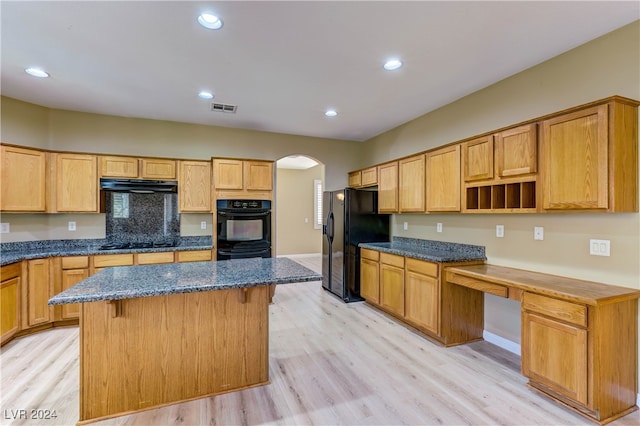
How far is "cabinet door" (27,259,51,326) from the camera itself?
3.38 m

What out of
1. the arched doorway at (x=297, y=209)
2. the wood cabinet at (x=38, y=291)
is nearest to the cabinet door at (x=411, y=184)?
the wood cabinet at (x=38, y=291)

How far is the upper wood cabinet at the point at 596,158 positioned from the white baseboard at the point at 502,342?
1.47 meters

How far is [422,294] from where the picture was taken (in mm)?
3387

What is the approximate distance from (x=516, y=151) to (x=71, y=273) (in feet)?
16.4

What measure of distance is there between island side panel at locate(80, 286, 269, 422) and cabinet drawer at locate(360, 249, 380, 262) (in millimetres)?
2242

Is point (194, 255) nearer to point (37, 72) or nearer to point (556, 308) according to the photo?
point (37, 72)

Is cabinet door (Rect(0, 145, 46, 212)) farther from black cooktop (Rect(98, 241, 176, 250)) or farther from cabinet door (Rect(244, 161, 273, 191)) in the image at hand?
cabinet door (Rect(244, 161, 273, 191))

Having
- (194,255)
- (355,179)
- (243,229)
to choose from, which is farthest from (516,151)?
(194,255)

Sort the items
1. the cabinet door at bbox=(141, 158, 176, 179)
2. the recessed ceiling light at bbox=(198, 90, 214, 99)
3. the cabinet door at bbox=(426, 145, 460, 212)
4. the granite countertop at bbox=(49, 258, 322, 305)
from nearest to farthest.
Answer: the granite countertop at bbox=(49, 258, 322, 305)
the cabinet door at bbox=(426, 145, 460, 212)
the recessed ceiling light at bbox=(198, 90, 214, 99)
the cabinet door at bbox=(141, 158, 176, 179)

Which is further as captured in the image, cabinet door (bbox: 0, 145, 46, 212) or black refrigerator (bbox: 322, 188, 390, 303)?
black refrigerator (bbox: 322, 188, 390, 303)

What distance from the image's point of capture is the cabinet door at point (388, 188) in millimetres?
4324

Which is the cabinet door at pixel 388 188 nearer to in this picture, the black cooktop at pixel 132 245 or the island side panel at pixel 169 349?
the island side panel at pixel 169 349

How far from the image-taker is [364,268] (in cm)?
465

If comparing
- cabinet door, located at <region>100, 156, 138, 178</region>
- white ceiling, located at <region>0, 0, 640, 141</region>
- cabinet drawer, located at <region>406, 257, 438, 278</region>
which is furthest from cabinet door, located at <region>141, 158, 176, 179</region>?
cabinet drawer, located at <region>406, 257, 438, 278</region>
